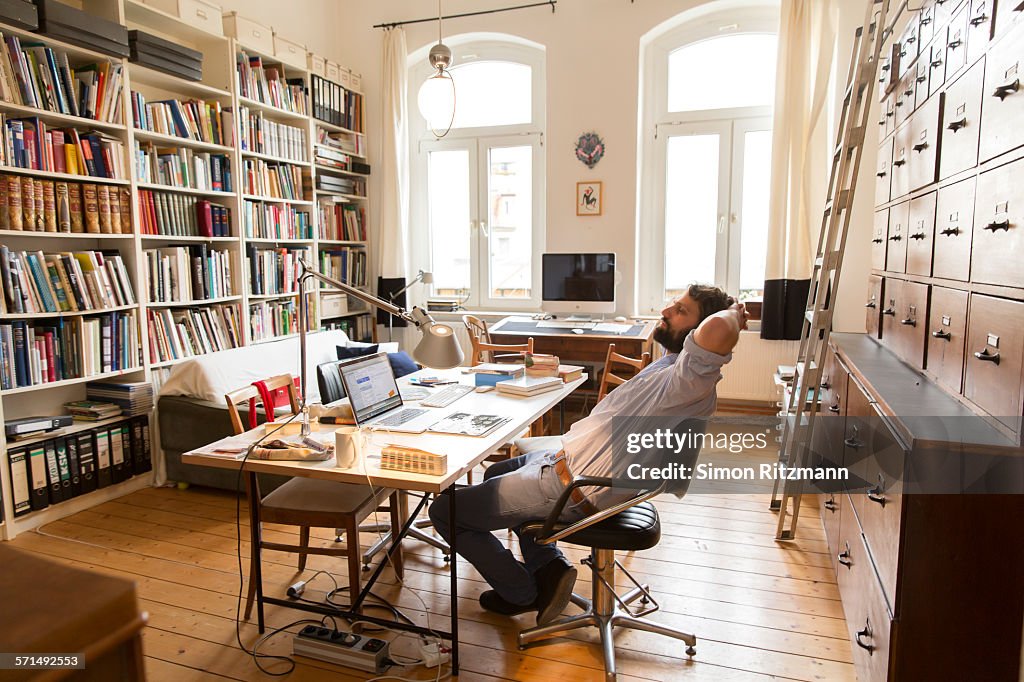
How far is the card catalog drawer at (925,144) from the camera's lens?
1994 millimetres

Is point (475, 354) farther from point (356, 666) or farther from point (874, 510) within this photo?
point (874, 510)

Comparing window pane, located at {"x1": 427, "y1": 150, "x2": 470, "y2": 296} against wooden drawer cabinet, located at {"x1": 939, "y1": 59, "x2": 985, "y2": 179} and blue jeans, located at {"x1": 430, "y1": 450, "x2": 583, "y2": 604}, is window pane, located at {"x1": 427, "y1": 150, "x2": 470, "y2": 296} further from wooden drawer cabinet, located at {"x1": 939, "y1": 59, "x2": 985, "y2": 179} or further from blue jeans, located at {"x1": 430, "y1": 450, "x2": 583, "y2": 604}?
wooden drawer cabinet, located at {"x1": 939, "y1": 59, "x2": 985, "y2": 179}

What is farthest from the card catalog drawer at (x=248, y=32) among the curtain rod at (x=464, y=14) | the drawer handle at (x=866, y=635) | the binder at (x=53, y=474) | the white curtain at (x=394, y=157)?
the drawer handle at (x=866, y=635)

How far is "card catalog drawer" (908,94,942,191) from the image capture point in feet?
6.54

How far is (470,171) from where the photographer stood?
18.5 ft

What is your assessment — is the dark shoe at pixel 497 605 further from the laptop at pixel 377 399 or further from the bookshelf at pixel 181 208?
the bookshelf at pixel 181 208

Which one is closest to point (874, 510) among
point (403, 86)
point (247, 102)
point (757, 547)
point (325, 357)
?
point (757, 547)

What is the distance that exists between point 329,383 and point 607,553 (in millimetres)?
1369

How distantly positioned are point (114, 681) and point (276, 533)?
113 inches

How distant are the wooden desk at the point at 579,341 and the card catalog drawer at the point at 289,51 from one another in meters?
2.43

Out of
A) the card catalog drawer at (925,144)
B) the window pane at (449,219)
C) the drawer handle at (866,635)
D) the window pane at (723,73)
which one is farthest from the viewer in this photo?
the window pane at (449,219)

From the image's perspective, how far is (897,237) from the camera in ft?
7.97

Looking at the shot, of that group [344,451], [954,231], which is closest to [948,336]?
[954,231]

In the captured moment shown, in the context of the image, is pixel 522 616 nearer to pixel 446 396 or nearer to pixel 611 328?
pixel 446 396
